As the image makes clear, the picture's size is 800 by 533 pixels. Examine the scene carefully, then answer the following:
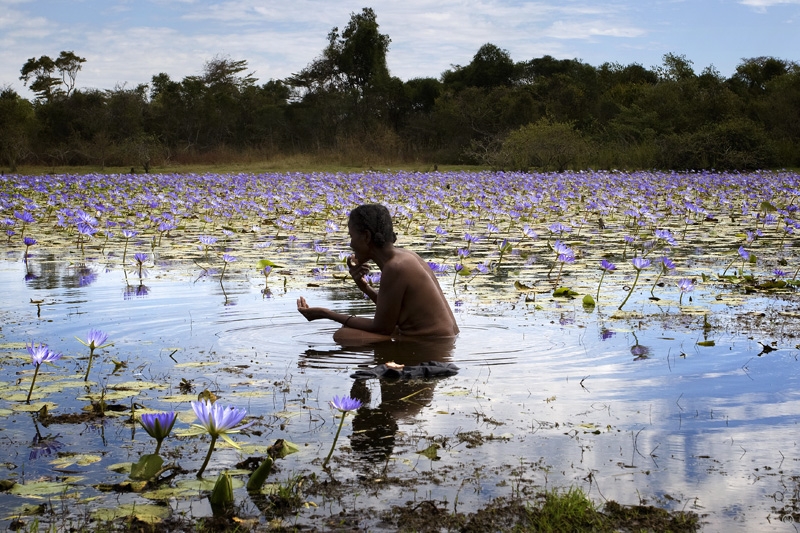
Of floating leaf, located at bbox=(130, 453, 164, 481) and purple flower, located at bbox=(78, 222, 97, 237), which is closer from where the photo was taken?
floating leaf, located at bbox=(130, 453, 164, 481)

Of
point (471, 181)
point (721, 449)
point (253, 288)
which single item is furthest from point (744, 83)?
point (721, 449)

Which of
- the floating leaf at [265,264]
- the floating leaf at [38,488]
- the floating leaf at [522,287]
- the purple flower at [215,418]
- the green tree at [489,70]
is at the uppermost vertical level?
the green tree at [489,70]

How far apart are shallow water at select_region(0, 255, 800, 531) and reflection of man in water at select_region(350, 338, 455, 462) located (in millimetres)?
14

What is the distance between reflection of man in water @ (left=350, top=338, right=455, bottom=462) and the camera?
3.25 metres

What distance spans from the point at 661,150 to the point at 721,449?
922 inches

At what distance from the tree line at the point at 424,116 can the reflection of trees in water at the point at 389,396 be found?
68.6 feet

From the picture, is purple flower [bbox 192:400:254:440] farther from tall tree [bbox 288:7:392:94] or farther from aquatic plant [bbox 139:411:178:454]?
tall tree [bbox 288:7:392:94]

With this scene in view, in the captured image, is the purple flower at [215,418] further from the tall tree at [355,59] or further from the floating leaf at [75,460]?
the tall tree at [355,59]

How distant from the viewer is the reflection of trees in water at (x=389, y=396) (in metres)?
3.25

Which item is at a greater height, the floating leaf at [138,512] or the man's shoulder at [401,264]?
the man's shoulder at [401,264]

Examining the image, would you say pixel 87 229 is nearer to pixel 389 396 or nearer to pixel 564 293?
pixel 564 293

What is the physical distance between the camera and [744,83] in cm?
3888

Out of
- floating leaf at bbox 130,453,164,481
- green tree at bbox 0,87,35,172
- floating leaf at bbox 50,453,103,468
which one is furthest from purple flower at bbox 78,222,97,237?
green tree at bbox 0,87,35,172

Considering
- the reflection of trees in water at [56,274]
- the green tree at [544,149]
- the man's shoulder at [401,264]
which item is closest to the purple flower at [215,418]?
the man's shoulder at [401,264]
